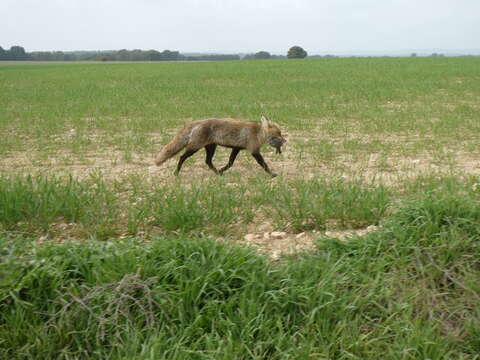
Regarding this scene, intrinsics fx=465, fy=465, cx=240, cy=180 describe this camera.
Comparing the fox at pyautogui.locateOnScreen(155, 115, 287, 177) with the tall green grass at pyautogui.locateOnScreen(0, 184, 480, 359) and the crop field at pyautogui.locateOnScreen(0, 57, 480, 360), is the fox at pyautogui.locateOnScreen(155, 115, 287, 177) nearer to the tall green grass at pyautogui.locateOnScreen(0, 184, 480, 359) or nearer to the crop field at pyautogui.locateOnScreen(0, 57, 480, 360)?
the crop field at pyautogui.locateOnScreen(0, 57, 480, 360)

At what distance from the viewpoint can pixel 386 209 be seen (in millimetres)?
4613

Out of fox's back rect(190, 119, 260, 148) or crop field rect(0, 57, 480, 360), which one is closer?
crop field rect(0, 57, 480, 360)

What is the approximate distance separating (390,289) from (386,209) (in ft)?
4.78

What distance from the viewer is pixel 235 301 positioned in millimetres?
3160

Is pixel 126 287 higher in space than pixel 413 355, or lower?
higher

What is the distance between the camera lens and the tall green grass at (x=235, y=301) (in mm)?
2900

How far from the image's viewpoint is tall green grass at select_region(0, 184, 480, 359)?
2900mm

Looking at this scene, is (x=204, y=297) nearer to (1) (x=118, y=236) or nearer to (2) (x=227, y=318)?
(2) (x=227, y=318)

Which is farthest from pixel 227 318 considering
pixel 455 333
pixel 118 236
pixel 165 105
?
pixel 165 105

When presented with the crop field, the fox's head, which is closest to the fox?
the fox's head

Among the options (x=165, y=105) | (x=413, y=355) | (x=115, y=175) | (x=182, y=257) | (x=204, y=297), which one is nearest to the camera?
(x=413, y=355)

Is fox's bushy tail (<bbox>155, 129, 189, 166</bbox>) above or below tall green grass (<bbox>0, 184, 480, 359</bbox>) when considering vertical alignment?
above

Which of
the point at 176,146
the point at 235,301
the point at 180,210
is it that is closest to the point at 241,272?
the point at 235,301

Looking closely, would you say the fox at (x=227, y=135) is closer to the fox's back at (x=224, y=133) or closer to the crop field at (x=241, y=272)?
the fox's back at (x=224, y=133)
